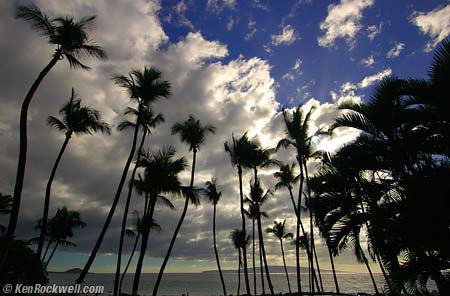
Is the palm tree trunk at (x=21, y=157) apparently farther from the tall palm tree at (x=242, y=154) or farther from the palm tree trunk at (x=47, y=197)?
the tall palm tree at (x=242, y=154)

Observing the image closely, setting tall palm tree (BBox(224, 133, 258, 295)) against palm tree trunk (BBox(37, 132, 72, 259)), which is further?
tall palm tree (BBox(224, 133, 258, 295))

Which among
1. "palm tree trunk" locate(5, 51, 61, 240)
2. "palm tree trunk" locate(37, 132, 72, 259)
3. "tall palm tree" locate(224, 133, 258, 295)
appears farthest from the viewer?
"tall palm tree" locate(224, 133, 258, 295)

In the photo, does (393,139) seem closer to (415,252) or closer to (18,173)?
(415,252)

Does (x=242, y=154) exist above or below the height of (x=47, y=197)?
above

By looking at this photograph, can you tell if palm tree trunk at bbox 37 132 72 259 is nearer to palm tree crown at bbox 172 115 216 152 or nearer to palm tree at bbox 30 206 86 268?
palm tree crown at bbox 172 115 216 152

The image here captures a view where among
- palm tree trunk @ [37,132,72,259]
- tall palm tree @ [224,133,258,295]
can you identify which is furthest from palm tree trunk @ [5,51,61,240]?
tall palm tree @ [224,133,258,295]

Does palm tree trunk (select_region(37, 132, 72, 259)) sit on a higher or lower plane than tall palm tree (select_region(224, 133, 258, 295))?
lower

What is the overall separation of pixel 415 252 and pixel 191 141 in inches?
791

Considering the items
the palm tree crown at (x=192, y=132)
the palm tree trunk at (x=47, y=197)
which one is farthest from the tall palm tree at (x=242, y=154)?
the palm tree trunk at (x=47, y=197)

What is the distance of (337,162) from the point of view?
6.86m

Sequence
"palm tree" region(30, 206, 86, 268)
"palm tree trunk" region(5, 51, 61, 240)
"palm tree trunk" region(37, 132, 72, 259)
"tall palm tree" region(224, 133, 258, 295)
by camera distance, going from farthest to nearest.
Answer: "palm tree" region(30, 206, 86, 268)
"tall palm tree" region(224, 133, 258, 295)
"palm tree trunk" region(37, 132, 72, 259)
"palm tree trunk" region(5, 51, 61, 240)

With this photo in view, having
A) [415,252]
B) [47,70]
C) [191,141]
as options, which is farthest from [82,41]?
[415,252]

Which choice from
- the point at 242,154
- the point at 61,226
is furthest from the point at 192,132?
the point at 61,226

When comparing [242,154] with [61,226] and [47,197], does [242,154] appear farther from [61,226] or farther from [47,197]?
[61,226]
